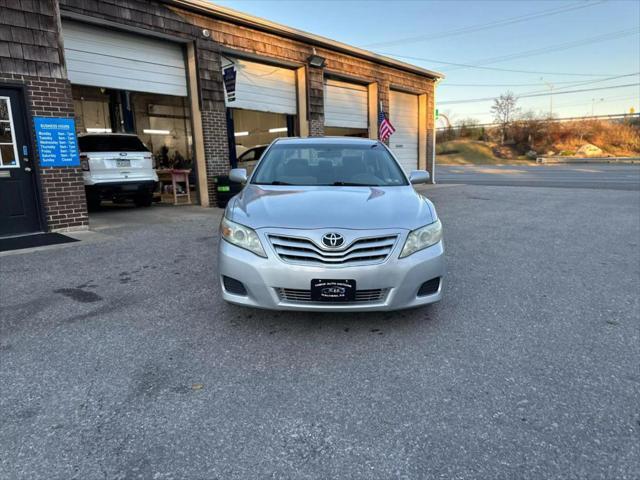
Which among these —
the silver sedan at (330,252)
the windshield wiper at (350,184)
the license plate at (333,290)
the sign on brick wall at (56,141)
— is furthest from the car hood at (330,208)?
the sign on brick wall at (56,141)

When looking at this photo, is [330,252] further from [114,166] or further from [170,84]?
[170,84]

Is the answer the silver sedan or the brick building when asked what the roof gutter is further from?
the silver sedan

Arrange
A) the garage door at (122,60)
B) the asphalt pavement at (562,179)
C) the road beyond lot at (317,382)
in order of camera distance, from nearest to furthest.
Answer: the road beyond lot at (317,382) → the garage door at (122,60) → the asphalt pavement at (562,179)

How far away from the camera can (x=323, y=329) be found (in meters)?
3.34

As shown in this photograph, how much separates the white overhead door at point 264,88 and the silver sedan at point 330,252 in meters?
8.79

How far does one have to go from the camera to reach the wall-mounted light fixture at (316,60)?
43.0 feet

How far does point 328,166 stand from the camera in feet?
14.6

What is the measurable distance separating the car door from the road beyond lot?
9.08 ft

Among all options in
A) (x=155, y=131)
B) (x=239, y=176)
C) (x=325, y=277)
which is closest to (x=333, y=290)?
(x=325, y=277)

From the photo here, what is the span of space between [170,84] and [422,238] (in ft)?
31.0

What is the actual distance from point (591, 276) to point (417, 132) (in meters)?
15.9

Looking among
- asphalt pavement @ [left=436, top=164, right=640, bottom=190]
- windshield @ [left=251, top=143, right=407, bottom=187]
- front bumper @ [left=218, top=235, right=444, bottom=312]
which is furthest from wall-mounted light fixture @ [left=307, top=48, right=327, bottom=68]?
front bumper @ [left=218, top=235, right=444, bottom=312]

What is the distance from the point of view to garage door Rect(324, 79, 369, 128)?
14836 millimetres

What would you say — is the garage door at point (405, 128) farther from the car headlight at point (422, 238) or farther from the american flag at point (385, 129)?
the car headlight at point (422, 238)
